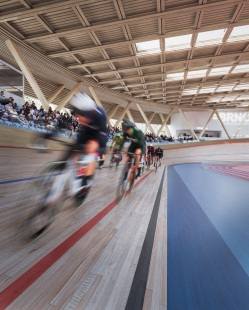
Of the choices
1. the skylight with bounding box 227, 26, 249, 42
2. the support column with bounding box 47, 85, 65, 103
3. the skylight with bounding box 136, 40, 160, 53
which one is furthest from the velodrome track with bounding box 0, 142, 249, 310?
the support column with bounding box 47, 85, 65, 103

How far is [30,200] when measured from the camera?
2166mm

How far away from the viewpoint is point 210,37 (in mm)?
12469

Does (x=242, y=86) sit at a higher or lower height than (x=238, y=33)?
lower

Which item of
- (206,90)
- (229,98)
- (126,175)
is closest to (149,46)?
(126,175)

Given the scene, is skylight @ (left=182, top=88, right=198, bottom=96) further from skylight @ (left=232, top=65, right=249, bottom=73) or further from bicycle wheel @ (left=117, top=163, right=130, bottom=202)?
bicycle wheel @ (left=117, top=163, right=130, bottom=202)

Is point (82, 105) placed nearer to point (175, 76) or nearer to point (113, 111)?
point (175, 76)

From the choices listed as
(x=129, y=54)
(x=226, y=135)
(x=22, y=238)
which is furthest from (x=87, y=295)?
(x=226, y=135)

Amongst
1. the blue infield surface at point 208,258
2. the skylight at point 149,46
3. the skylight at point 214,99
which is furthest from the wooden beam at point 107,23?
the skylight at point 214,99

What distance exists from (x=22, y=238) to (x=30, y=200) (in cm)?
42

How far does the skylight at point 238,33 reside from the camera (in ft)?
39.0

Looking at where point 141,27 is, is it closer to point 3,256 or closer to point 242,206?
point 242,206

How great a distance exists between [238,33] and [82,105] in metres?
14.3

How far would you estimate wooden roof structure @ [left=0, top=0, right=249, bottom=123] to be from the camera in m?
9.18

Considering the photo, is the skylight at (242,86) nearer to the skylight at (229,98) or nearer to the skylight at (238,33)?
the skylight at (229,98)
